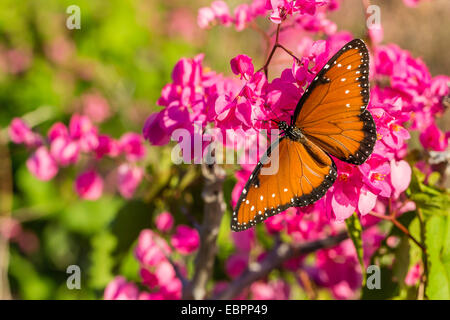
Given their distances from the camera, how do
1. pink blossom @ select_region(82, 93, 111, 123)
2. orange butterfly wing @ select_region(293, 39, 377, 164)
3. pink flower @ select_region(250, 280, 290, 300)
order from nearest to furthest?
orange butterfly wing @ select_region(293, 39, 377, 164) < pink flower @ select_region(250, 280, 290, 300) < pink blossom @ select_region(82, 93, 111, 123)

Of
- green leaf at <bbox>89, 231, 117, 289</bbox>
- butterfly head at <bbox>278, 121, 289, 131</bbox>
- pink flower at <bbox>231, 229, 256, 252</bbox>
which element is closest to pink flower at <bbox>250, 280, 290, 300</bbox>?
pink flower at <bbox>231, 229, 256, 252</bbox>

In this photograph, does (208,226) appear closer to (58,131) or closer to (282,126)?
(282,126)

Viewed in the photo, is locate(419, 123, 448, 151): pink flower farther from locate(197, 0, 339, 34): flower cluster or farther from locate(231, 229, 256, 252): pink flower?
locate(231, 229, 256, 252): pink flower

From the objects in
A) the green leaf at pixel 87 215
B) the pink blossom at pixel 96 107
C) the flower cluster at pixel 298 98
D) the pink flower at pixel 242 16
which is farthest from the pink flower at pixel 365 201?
the pink blossom at pixel 96 107

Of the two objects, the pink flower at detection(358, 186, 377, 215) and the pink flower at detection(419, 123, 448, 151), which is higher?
the pink flower at detection(419, 123, 448, 151)

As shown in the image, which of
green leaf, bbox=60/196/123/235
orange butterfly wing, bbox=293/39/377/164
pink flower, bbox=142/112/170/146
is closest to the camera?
orange butterfly wing, bbox=293/39/377/164

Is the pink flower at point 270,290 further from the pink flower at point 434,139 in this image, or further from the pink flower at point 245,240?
the pink flower at point 434,139

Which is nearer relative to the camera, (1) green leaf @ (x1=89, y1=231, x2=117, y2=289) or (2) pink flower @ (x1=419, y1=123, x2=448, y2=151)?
(2) pink flower @ (x1=419, y1=123, x2=448, y2=151)
